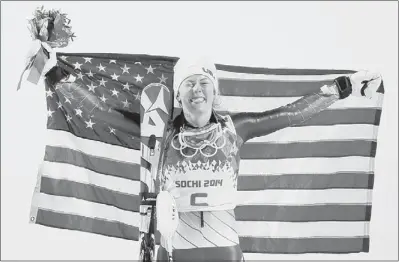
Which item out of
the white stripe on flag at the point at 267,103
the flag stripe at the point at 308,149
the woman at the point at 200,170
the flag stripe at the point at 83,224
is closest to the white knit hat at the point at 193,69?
the woman at the point at 200,170

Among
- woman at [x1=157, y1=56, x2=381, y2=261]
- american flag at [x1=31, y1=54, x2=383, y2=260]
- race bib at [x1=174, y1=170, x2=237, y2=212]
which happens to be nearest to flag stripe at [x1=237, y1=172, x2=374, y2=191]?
american flag at [x1=31, y1=54, x2=383, y2=260]

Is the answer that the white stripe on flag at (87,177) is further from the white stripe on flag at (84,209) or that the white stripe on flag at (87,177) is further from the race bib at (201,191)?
the race bib at (201,191)

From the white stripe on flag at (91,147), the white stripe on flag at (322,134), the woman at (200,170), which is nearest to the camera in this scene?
the woman at (200,170)

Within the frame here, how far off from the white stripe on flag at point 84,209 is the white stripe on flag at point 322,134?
797 mm

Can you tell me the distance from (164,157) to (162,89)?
0.56 meters

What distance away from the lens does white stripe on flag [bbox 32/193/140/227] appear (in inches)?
178

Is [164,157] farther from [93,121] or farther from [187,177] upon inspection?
[93,121]

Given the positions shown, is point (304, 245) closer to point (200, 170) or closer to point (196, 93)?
point (200, 170)

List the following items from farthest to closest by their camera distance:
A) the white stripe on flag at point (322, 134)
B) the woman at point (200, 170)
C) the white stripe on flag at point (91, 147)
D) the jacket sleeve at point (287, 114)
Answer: the white stripe on flag at point (322, 134), the white stripe on flag at point (91, 147), the jacket sleeve at point (287, 114), the woman at point (200, 170)

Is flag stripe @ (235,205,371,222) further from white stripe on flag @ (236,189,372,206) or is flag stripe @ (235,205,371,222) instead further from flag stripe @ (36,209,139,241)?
flag stripe @ (36,209,139,241)

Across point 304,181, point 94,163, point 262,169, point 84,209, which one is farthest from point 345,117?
point 84,209

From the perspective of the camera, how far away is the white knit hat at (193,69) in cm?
384

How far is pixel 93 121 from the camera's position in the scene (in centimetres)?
441

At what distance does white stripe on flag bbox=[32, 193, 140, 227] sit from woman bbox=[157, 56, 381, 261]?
74 centimetres
